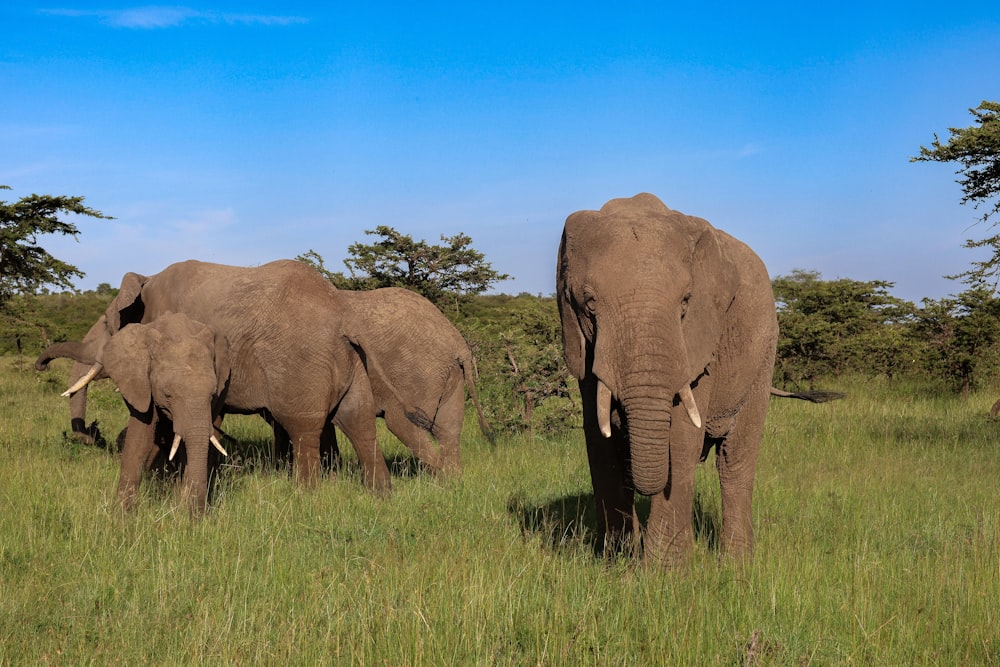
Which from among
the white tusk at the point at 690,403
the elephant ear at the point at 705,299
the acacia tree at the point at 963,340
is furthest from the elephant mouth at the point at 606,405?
the acacia tree at the point at 963,340

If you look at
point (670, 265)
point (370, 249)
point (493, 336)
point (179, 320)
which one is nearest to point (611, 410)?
point (670, 265)

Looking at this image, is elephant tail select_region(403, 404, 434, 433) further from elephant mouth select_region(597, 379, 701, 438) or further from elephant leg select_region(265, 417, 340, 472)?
elephant mouth select_region(597, 379, 701, 438)

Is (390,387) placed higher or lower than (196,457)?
higher

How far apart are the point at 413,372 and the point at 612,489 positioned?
4.68m

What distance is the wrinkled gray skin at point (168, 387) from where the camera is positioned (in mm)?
7066

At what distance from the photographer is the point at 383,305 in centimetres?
970

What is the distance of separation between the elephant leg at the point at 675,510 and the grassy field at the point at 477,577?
123 millimetres

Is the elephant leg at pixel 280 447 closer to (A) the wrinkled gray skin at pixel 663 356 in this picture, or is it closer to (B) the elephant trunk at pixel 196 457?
(B) the elephant trunk at pixel 196 457

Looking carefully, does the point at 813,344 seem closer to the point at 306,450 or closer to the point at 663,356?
the point at 306,450

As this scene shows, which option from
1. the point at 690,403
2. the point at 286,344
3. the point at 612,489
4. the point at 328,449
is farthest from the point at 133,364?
the point at 690,403

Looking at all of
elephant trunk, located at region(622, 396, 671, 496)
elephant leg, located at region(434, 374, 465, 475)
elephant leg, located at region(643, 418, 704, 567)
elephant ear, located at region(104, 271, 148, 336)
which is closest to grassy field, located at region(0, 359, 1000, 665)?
elephant leg, located at region(643, 418, 704, 567)

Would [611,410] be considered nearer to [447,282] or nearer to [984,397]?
[984,397]

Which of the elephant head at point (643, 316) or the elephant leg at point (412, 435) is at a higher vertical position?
the elephant head at point (643, 316)

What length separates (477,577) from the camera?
16.3 feet
